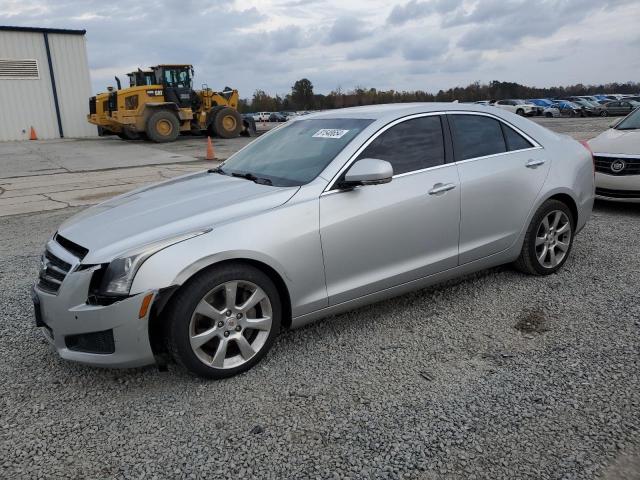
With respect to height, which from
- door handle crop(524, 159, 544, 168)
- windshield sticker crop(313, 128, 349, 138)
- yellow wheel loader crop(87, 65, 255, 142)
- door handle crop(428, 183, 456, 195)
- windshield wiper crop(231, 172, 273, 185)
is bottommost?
door handle crop(428, 183, 456, 195)

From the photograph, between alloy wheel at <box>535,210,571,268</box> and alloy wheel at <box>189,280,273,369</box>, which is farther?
alloy wheel at <box>535,210,571,268</box>

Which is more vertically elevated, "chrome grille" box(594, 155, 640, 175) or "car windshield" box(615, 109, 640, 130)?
"car windshield" box(615, 109, 640, 130)

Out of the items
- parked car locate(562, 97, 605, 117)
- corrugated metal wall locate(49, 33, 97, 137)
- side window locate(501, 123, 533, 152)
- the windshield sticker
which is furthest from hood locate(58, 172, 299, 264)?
parked car locate(562, 97, 605, 117)

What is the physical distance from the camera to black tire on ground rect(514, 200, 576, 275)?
13.8ft

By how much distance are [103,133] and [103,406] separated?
2710 centimetres

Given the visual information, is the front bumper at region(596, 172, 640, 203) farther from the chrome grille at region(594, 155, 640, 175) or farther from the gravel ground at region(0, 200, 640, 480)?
the gravel ground at region(0, 200, 640, 480)

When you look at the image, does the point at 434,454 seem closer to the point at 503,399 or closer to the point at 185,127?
the point at 503,399

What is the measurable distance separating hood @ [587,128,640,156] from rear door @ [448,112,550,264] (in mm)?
2964

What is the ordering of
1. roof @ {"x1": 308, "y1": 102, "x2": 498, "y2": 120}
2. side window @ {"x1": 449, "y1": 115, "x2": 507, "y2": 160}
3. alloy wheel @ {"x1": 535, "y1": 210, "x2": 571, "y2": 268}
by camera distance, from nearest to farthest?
roof @ {"x1": 308, "y1": 102, "x2": 498, "y2": 120} < side window @ {"x1": 449, "y1": 115, "x2": 507, "y2": 160} < alloy wheel @ {"x1": 535, "y1": 210, "x2": 571, "y2": 268}

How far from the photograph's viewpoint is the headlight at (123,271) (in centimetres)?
265

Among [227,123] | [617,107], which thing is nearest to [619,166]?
[227,123]

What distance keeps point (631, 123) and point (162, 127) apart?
682 inches

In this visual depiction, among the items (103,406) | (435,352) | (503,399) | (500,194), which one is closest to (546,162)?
(500,194)

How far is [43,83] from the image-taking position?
88.6 ft
